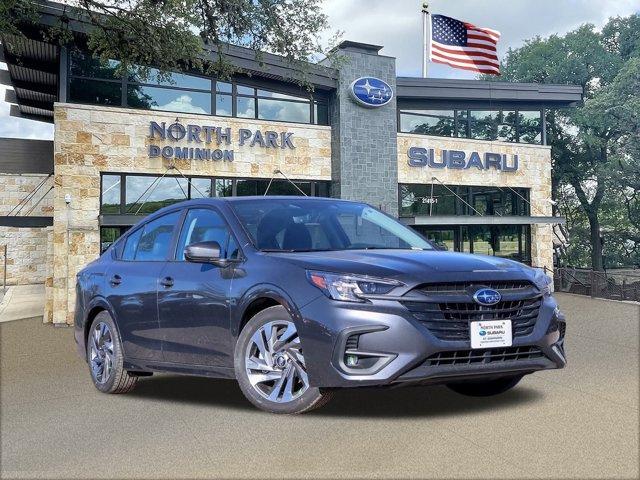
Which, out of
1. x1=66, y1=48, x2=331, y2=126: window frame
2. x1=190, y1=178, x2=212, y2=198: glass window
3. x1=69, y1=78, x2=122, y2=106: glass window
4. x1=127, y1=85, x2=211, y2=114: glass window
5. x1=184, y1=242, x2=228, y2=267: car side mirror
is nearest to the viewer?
x1=184, y1=242, x2=228, y2=267: car side mirror

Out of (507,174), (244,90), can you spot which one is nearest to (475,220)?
(507,174)

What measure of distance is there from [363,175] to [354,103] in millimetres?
2305

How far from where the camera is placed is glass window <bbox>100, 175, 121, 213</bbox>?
17.9 metres

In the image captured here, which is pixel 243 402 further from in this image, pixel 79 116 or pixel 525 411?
pixel 79 116

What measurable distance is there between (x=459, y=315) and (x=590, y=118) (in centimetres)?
3345

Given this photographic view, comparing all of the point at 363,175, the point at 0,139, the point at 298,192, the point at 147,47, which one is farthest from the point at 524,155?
the point at 0,139

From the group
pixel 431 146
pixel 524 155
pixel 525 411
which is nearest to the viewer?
pixel 525 411

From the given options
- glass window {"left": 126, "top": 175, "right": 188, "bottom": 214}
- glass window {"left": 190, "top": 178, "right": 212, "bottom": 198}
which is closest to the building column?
glass window {"left": 190, "top": 178, "right": 212, "bottom": 198}

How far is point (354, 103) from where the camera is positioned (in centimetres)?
2205

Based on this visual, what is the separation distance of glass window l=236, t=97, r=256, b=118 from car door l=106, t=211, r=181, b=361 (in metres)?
13.9

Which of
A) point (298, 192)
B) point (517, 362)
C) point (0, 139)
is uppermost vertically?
point (0, 139)

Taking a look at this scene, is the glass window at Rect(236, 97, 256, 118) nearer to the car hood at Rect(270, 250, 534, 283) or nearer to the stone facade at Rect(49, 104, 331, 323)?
the stone facade at Rect(49, 104, 331, 323)

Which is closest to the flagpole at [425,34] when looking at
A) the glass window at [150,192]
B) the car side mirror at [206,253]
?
the glass window at [150,192]

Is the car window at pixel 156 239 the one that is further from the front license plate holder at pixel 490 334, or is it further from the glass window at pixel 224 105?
the glass window at pixel 224 105
